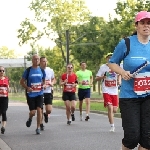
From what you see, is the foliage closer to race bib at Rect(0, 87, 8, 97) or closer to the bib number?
race bib at Rect(0, 87, 8, 97)

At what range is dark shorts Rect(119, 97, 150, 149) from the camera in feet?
18.9

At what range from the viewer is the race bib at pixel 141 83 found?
5.85 meters

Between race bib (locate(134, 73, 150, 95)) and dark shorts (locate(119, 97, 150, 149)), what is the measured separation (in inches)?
4.0

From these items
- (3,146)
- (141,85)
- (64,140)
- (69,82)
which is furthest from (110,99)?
(141,85)

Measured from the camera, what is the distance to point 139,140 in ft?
19.1

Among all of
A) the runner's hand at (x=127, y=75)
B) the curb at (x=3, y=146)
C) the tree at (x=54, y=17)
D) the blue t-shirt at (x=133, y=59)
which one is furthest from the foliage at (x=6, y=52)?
the runner's hand at (x=127, y=75)

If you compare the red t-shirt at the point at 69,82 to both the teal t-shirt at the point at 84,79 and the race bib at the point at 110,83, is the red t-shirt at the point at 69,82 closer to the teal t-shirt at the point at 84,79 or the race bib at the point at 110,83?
the teal t-shirt at the point at 84,79

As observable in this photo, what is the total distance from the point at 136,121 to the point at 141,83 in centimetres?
42

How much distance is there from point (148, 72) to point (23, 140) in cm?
569

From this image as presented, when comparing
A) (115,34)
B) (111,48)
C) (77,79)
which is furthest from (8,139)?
(111,48)

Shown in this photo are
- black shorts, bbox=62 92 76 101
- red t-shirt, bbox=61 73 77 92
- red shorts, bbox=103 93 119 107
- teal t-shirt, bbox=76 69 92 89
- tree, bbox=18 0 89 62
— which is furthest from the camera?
tree, bbox=18 0 89 62

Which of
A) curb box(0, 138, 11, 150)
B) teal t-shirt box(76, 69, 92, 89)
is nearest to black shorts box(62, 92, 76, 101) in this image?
teal t-shirt box(76, 69, 92, 89)

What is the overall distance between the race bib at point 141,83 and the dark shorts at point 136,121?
10 cm

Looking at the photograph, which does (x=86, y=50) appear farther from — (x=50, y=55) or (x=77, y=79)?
(x=77, y=79)
